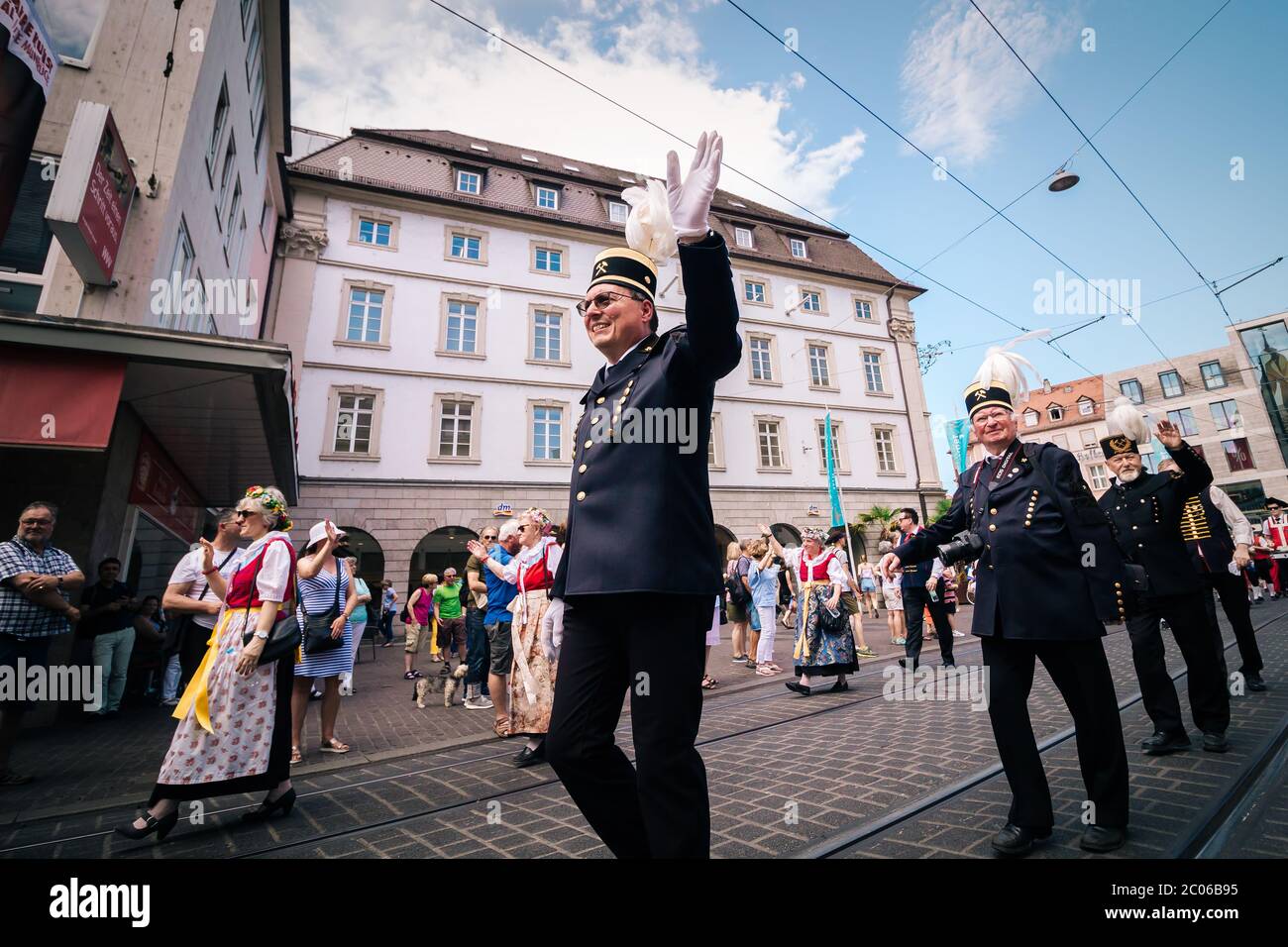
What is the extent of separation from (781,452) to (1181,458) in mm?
22282

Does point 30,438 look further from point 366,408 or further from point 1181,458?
point 366,408

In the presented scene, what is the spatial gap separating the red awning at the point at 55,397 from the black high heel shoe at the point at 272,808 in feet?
13.4

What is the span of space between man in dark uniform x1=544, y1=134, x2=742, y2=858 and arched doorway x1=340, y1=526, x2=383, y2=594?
62.1 feet

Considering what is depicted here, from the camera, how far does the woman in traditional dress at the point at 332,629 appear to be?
5.25 m

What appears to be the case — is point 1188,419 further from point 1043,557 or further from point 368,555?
point 1043,557

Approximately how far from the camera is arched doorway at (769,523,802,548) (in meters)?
25.3

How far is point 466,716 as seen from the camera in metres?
7.11

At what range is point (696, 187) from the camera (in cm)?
180

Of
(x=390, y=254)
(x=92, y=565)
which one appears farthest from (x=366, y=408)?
(x=92, y=565)

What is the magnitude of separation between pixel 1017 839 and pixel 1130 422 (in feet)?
10.9

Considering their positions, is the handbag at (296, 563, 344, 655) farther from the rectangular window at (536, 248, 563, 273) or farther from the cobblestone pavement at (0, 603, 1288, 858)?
the rectangular window at (536, 248, 563, 273)

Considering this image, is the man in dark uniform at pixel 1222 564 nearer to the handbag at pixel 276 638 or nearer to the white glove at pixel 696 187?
the white glove at pixel 696 187

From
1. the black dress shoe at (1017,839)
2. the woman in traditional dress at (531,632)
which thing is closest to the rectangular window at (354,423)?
the woman in traditional dress at (531,632)

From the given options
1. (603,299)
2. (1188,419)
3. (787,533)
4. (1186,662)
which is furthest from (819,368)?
(1188,419)
